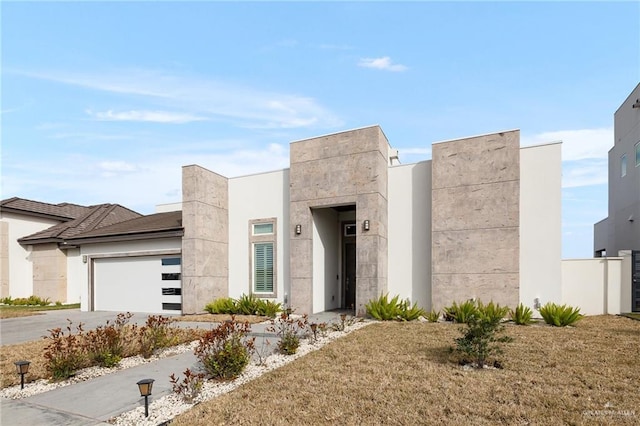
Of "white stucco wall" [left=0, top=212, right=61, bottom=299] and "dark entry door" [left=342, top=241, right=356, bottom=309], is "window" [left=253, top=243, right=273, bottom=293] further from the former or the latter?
"white stucco wall" [left=0, top=212, right=61, bottom=299]

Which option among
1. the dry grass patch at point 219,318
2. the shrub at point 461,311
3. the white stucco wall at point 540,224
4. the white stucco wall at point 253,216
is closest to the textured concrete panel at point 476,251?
the white stucco wall at point 540,224

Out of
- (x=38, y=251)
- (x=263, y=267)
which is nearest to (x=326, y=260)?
(x=263, y=267)

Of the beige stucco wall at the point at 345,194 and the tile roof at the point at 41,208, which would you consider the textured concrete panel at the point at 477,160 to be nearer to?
the beige stucco wall at the point at 345,194

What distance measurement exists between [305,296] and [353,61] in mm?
7838

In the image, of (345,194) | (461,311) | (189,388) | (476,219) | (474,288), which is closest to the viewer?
(189,388)

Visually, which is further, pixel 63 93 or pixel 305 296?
pixel 305 296

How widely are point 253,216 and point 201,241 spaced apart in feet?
7.34

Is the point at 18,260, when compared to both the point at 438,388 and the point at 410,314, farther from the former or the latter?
the point at 438,388

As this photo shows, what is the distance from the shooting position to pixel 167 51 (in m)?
9.06

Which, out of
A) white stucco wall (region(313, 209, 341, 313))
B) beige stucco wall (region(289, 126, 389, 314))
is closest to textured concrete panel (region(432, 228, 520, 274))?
beige stucco wall (region(289, 126, 389, 314))

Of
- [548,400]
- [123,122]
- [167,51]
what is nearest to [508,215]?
[548,400]

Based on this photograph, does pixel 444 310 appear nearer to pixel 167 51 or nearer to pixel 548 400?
pixel 548 400

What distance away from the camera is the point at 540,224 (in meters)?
10.9

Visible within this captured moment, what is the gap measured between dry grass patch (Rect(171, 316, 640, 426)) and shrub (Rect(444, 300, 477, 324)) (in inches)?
100
